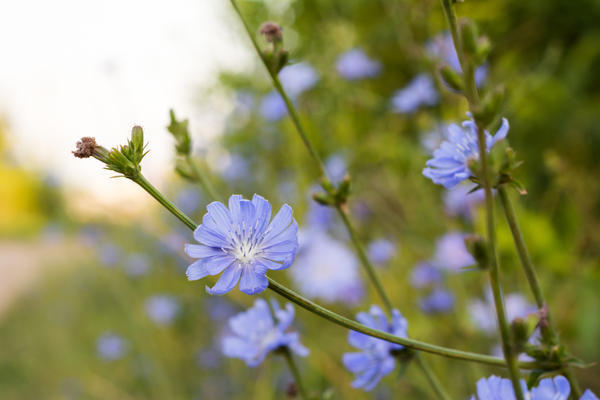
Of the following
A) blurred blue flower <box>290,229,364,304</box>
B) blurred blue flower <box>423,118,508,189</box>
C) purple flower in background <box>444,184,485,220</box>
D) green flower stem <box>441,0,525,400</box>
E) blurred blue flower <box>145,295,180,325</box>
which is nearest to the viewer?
green flower stem <box>441,0,525,400</box>

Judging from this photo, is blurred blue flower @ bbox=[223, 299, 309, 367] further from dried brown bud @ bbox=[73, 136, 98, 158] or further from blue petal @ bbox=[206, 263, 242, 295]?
dried brown bud @ bbox=[73, 136, 98, 158]

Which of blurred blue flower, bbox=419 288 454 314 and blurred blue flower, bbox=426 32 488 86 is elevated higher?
blurred blue flower, bbox=426 32 488 86

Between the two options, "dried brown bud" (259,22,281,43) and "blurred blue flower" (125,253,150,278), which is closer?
"dried brown bud" (259,22,281,43)

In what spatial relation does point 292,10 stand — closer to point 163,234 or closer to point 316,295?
point 163,234

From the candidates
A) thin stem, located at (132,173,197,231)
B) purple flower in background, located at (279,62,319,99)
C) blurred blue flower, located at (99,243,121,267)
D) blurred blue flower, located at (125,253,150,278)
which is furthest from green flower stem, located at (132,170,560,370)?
blurred blue flower, located at (99,243,121,267)

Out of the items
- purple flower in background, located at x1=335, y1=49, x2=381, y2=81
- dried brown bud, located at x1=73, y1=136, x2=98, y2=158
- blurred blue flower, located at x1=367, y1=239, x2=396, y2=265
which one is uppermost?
purple flower in background, located at x1=335, y1=49, x2=381, y2=81

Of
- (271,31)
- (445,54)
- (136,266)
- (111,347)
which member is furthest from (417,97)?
(111,347)

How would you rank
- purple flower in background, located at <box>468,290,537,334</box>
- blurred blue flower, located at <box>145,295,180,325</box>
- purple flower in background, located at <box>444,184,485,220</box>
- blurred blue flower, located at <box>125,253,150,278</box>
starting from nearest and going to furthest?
1. purple flower in background, located at <box>468,290,537,334</box>
2. purple flower in background, located at <box>444,184,485,220</box>
3. blurred blue flower, located at <box>145,295,180,325</box>
4. blurred blue flower, located at <box>125,253,150,278</box>
